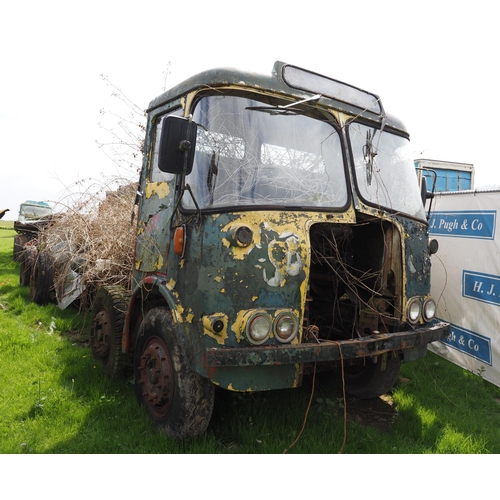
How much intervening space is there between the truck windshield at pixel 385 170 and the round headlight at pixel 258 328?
1.32 meters

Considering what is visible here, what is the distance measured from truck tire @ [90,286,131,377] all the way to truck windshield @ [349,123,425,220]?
259cm

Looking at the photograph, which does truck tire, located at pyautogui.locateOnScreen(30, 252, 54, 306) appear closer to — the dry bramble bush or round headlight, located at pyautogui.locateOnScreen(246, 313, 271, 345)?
the dry bramble bush

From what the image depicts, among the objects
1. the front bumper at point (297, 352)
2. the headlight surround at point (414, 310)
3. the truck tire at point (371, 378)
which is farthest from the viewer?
the truck tire at point (371, 378)

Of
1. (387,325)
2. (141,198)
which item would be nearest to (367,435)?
(387,325)

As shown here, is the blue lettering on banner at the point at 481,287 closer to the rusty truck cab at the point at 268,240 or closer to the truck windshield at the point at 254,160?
the rusty truck cab at the point at 268,240

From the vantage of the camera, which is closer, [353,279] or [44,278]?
[353,279]

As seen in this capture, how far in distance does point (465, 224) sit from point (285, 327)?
152 inches

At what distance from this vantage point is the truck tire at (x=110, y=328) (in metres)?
4.26

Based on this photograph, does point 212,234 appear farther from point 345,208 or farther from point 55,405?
point 55,405

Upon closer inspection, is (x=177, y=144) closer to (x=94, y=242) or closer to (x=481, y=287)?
(x=94, y=242)

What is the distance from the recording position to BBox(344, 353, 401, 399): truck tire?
4.13 metres

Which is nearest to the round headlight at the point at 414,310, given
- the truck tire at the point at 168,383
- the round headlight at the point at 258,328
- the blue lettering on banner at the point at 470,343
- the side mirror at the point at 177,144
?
the round headlight at the point at 258,328

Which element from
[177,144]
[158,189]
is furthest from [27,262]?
[177,144]

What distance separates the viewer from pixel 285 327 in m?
→ 2.87
